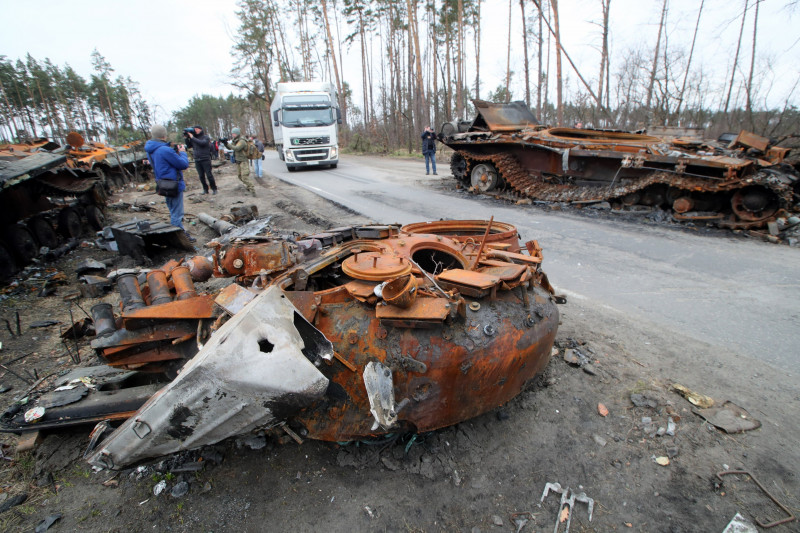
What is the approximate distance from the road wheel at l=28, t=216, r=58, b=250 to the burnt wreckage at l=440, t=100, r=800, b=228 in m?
10.3

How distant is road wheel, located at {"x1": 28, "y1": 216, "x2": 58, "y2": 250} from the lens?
24.1ft

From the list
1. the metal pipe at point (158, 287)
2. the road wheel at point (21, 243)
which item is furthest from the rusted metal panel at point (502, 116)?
the road wheel at point (21, 243)

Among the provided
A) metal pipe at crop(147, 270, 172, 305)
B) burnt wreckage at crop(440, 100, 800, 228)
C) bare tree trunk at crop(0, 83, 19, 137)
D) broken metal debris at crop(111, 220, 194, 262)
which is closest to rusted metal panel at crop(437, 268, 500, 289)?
metal pipe at crop(147, 270, 172, 305)

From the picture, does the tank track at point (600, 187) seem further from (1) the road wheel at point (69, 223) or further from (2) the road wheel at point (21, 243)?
(2) the road wheel at point (21, 243)

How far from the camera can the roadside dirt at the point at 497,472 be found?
7.04 ft

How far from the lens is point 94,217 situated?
8984 millimetres

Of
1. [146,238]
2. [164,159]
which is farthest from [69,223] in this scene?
[146,238]

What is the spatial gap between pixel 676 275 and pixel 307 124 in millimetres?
14915

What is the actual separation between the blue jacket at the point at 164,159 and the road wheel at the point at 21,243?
2360mm

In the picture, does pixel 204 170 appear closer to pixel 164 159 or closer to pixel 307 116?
pixel 164 159

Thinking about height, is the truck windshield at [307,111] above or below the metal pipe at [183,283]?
above

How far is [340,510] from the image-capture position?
2.21 meters

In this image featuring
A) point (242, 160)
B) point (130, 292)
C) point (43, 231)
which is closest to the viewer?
point (130, 292)

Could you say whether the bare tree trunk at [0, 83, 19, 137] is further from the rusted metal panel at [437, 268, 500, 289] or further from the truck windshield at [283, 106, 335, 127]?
the rusted metal panel at [437, 268, 500, 289]
